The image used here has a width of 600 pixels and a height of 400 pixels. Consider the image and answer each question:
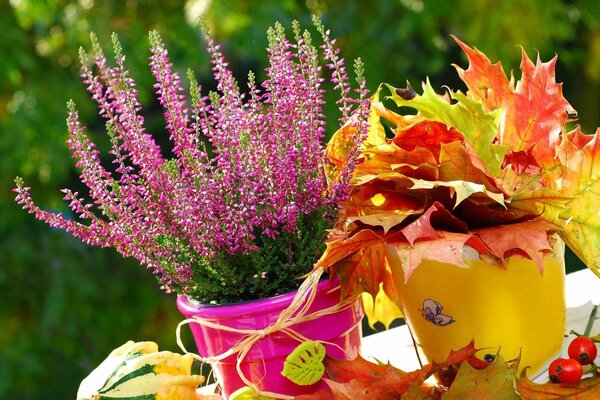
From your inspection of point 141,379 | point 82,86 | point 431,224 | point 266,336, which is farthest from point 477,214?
point 82,86

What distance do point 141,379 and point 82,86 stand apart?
2389mm

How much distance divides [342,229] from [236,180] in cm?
13

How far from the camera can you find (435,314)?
2.94 ft

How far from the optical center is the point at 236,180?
0.90m

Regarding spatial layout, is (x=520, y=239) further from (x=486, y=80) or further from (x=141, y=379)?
(x=141, y=379)

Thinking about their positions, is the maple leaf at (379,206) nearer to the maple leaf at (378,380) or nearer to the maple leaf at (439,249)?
the maple leaf at (439,249)

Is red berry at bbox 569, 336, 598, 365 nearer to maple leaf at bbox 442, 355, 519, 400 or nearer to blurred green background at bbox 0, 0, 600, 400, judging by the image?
maple leaf at bbox 442, 355, 519, 400

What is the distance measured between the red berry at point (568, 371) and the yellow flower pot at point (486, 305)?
49 millimetres

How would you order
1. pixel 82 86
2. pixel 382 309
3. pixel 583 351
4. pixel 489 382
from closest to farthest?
1. pixel 489 382
2. pixel 583 351
3. pixel 382 309
4. pixel 82 86

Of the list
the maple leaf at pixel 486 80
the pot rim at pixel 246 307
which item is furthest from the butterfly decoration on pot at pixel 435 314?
the maple leaf at pixel 486 80

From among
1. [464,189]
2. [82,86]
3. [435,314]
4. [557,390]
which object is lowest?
[557,390]

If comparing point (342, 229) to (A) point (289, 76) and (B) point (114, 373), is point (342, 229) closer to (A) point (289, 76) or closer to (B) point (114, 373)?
(A) point (289, 76)

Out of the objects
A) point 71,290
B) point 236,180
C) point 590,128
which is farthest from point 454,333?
point 590,128

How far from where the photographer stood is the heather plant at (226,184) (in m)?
0.88
